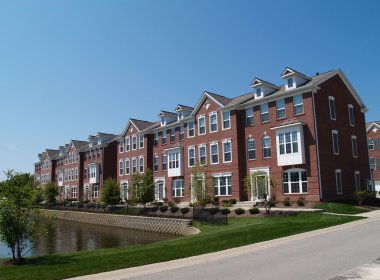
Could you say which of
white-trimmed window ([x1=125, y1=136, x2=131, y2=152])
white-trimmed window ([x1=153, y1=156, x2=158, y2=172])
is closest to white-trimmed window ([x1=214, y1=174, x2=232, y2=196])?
white-trimmed window ([x1=153, y1=156, x2=158, y2=172])

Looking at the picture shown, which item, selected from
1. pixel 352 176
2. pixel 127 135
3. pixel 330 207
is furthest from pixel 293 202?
pixel 127 135

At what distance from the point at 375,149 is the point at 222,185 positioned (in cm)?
3054

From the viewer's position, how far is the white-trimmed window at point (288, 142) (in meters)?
32.6

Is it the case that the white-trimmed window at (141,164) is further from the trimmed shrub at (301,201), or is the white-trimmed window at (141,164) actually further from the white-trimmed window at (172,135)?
the trimmed shrub at (301,201)

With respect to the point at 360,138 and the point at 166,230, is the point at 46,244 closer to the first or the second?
the point at 166,230

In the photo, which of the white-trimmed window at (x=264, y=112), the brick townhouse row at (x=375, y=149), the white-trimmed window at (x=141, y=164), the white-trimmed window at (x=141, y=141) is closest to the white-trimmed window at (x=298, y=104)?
the white-trimmed window at (x=264, y=112)

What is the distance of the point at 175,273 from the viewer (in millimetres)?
10461

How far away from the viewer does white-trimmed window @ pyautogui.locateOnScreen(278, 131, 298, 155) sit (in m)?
32.6

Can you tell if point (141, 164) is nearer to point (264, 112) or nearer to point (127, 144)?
point (127, 144)

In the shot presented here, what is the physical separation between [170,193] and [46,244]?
21485mm

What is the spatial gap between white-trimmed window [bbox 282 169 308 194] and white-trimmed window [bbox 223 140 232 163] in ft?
22.1

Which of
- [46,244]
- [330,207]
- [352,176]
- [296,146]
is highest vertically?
[296,146]

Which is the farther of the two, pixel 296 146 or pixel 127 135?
pixel 127 135

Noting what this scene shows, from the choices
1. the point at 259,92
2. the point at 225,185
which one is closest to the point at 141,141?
the point at 225,185
